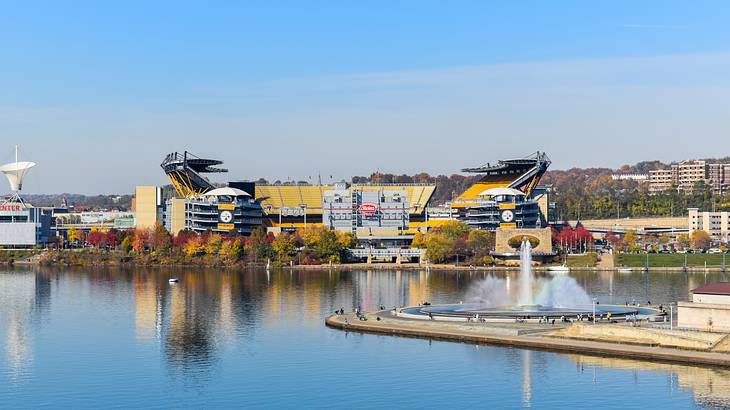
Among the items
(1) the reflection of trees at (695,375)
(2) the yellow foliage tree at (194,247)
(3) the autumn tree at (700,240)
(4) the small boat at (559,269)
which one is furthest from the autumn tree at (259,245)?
(1) the reflection of trees at (695,375)

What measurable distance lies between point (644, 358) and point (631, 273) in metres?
64.8

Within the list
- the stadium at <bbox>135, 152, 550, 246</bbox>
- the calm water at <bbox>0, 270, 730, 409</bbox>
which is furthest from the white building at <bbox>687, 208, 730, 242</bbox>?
the calm water at <bbox>0, 270, 730, 409</bbox>

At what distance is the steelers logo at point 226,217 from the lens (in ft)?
473

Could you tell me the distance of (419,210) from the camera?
156 metres

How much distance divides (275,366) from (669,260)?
81.3m

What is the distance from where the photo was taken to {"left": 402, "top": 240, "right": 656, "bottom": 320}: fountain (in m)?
64.5

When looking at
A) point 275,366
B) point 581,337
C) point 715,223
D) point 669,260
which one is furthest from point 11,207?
point 581,337

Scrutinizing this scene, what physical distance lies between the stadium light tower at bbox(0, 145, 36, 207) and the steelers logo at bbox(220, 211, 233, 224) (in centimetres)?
3145

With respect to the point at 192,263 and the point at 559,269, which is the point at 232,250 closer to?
the point at 192,263

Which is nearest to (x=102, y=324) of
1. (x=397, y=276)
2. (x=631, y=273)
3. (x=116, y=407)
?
(x=116, y=407)

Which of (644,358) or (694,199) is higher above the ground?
(694,199)

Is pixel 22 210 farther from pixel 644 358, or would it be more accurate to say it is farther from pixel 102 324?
pixel 644 358

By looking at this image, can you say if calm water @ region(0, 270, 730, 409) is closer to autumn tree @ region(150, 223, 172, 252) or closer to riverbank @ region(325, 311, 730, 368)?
riverbank @ region(325, 311, 730, 368)

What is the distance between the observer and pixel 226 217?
5689 inches
